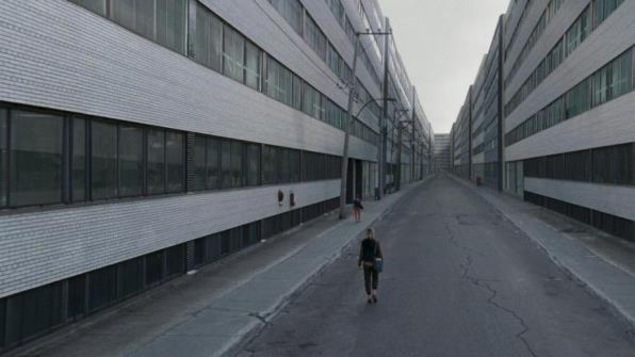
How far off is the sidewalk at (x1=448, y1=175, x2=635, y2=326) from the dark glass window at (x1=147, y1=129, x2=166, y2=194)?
32.5 ft

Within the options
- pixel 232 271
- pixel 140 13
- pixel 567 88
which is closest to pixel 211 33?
pixel 140 13

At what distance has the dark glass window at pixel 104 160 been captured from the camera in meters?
11.0

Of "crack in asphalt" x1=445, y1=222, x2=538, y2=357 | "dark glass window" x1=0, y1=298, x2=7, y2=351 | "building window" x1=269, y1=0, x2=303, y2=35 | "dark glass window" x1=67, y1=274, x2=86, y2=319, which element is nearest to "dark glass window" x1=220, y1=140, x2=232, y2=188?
"building window" x1=269, y1=0, x2=303, y2=35

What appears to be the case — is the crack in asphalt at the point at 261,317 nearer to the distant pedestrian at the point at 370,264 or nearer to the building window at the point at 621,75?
the distant pedestrian at the point at 370,264

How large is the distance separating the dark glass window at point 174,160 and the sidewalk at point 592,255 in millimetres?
10027

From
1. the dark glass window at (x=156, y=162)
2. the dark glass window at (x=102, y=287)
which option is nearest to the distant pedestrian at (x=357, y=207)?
the dark glass window at (x=156, y=162)

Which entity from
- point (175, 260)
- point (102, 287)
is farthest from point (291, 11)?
point (102, 287)

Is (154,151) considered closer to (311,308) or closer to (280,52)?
(311,308)

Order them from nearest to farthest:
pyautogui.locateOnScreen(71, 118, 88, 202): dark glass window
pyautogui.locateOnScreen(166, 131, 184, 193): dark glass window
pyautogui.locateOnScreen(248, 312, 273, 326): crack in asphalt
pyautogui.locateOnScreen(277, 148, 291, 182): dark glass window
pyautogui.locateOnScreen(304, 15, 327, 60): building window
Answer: pyautogui.locateOnScreen(71, 118, 88, 202): dark glass window → pyautogui.locateOnScreen(248, 312, 273, 326): crack in asphalt → pyautogui.locateOnScreen(166, 131, 184, 193): dark glass window → pyautogui.locateOnScreen(277, 148, 291, 182): dark glass window → pyautogui.locateOnScreen(304, 15, 327, 60): building window

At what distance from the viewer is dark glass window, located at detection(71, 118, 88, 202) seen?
10.3 metres

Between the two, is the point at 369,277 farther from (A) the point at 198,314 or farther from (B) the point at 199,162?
(B) the point at 199,162

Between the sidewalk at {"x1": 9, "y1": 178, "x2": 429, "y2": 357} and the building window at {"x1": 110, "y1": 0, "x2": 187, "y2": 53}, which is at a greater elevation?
the building window at {"x1": 110, "y1": 0, "x2": 187, "y2": 53}

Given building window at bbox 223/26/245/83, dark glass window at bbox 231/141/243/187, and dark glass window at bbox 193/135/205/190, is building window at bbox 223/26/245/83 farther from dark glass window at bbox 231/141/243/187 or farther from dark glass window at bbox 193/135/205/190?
dark glass window at bbox 193/135/205/190

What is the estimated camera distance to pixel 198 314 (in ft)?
36.6
